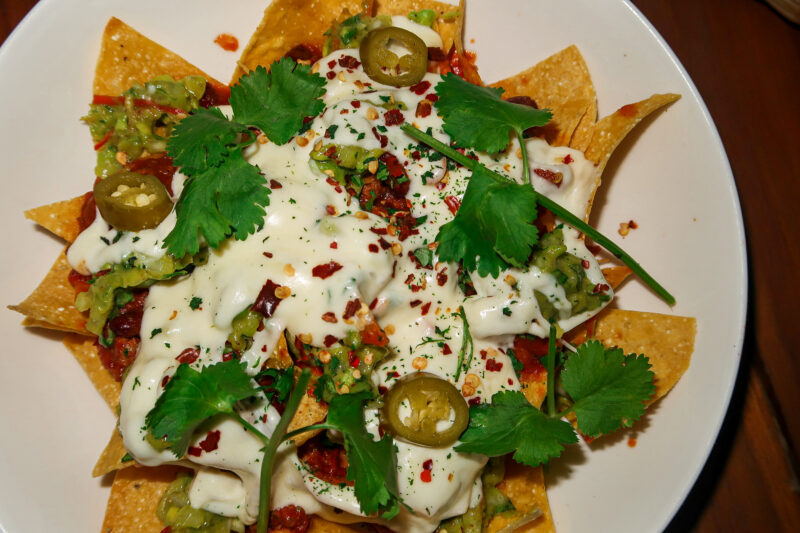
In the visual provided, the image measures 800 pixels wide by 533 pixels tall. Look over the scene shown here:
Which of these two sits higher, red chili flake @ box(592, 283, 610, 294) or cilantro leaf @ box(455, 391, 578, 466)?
red chili flake @ box(592, 283, 610, 294)

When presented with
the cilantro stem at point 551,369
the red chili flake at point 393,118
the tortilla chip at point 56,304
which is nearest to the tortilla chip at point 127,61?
the tortilla chip at point 56,304

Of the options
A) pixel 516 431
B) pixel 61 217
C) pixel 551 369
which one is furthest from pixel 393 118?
pixel 61 217

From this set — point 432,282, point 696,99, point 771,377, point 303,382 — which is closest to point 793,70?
point 696,99

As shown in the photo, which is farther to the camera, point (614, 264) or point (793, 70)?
point (793, 70)

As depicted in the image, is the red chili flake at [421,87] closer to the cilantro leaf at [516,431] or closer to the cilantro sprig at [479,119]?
the cilantro sprig at [479,119]

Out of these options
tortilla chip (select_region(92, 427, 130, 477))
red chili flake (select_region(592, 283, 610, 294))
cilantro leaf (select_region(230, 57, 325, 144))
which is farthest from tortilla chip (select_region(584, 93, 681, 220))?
tortilla chip (select_region(92, 427, 130, 477))

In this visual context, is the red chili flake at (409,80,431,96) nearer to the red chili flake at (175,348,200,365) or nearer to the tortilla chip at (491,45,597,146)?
the tortilla chip at (491,45,597,146)

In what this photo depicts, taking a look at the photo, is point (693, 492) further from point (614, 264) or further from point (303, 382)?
point (303, 382)
